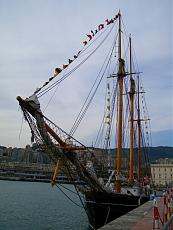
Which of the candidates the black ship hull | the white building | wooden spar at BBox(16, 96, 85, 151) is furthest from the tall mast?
the white building

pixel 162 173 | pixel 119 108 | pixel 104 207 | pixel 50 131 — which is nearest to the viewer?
pixel 50 131

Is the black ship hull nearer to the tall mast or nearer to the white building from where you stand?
the tall mast

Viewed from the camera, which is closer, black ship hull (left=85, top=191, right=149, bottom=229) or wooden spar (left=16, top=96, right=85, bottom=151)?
wooden spar (left=16, top=96, right=85, bottom=151)

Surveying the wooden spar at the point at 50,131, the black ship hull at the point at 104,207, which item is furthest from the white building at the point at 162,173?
the wooden spar at the point at 50,131

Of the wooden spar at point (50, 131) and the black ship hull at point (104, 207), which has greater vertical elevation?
the wooden spar at point (50, 131)

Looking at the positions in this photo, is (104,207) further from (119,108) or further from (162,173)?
(162,173)

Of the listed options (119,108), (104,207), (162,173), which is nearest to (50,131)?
(104,207)

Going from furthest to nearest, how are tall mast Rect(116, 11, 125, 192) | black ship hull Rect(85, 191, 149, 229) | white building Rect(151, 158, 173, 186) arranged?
1. white building Rect(151, 158, 173, 186)
2. tall mast Rect(116, 11, 125, 192)
3. black ship hull Rect(85, 191, 149, 229)

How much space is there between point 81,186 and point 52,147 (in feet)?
22.6

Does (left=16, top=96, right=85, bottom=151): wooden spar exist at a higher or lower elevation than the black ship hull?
higher

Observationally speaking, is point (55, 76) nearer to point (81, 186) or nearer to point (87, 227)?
point (81, 186)

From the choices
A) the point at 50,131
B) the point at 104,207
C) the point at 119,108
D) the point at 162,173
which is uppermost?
the point at 119,108

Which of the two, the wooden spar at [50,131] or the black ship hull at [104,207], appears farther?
the black ship hull at [104,207]

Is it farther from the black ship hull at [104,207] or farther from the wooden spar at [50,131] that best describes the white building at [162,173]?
the wooden spar at [50,131]
